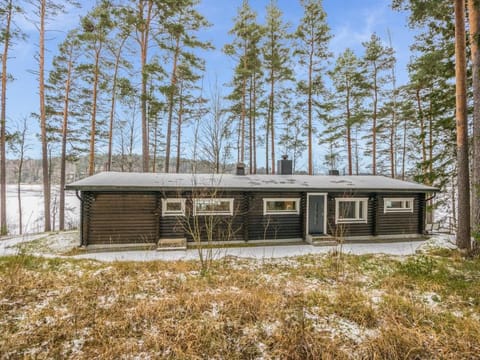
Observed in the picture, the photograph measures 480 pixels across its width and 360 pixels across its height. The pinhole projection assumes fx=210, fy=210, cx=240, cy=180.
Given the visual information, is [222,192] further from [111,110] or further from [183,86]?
[111,110]

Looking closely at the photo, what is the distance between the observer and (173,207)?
7.86 meters

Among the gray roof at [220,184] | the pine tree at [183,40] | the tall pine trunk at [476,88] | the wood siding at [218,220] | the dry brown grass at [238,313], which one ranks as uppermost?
the pine tree at [183,40]

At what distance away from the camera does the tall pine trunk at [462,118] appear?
5.55 metres

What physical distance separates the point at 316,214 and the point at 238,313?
6.51 m

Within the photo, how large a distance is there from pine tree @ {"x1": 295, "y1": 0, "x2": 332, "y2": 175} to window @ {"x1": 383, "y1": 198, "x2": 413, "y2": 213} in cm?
495

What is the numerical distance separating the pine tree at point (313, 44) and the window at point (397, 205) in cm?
495

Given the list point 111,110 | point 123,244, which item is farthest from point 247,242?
point 111,110

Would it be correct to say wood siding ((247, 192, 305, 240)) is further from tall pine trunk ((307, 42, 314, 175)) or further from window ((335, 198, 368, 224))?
tall pine trunk ((307, 42, 314, 175))

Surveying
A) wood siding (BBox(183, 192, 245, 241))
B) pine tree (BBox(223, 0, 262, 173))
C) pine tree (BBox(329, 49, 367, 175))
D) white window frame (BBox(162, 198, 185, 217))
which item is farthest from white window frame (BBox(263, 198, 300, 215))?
pine tree (BBox(329, 49, 367, 175))

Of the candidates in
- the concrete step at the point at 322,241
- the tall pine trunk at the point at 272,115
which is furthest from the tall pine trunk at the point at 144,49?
the concrete step at the point at 322,241

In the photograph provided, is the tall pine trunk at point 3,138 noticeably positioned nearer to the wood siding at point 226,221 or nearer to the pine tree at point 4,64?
the pine tree at point 4,64

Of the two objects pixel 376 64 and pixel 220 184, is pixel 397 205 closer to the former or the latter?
pixel 220 184

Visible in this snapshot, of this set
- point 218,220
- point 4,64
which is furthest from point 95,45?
point 218,220

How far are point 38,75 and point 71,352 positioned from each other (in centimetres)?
1326
